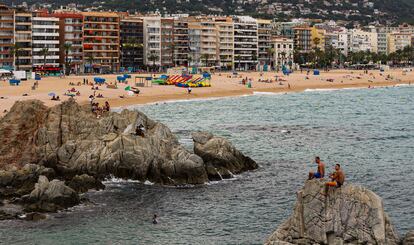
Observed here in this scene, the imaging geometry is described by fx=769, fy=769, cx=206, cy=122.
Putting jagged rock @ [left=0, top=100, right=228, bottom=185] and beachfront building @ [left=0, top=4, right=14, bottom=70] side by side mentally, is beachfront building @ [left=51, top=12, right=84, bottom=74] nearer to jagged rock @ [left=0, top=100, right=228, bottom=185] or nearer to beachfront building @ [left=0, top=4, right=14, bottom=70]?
beachfront building @ [left=0, top=4, right=14, bottom=70]

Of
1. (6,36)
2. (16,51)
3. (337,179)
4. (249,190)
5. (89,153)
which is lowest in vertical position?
(249,190)

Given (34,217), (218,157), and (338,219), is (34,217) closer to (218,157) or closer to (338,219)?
(218,157)

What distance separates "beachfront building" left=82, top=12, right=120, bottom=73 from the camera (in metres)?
178

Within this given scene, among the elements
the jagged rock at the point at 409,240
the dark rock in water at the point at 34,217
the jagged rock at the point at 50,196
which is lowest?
the dark rock in water at the point at 34,217

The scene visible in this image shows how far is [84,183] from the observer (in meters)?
41.5

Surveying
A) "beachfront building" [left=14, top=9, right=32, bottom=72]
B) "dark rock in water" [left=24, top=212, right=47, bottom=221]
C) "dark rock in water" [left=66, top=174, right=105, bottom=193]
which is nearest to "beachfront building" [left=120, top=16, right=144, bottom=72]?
"beachfront building" [left=14, top=9, right=32, bottom=72]

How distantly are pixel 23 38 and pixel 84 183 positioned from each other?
419ft

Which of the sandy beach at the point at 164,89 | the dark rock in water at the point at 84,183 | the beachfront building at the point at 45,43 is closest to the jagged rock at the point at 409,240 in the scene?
the dark rock in water at the point at 84,183

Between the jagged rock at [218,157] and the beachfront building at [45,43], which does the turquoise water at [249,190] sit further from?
the beachfront building at [45,43]

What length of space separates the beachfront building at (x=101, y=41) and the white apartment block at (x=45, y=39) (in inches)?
345

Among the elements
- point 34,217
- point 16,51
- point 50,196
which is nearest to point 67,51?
point 16,51

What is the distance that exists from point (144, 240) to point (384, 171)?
2070cm

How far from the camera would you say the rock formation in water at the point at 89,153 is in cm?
4316

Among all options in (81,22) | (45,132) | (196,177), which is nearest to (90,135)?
(45,132)
